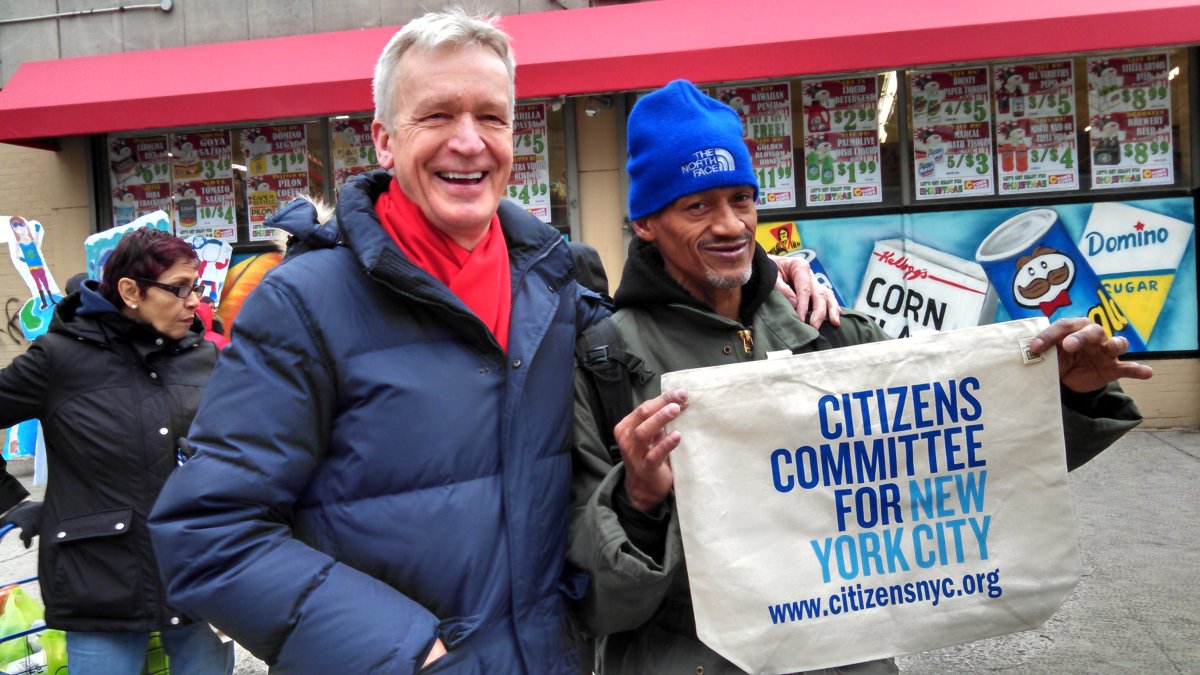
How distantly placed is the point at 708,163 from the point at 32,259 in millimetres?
5271

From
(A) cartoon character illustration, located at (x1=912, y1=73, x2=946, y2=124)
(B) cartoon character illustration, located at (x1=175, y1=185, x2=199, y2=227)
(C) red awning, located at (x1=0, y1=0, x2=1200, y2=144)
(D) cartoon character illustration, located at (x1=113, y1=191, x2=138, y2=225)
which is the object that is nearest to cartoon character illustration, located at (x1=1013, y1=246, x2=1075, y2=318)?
(A) cartoon character illustration, located at (x1=912, y1=73, x2=946, y2=124)

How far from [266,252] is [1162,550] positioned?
27.2ft

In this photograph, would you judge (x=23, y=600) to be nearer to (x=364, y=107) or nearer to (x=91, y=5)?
(x=364, y=107)

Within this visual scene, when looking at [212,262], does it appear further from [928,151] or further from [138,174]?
[928,151]

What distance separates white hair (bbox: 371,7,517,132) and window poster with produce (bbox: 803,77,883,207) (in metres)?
7.53

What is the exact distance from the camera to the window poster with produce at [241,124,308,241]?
980 cm

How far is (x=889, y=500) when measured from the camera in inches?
76.4

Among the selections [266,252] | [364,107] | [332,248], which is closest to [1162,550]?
[332,248]

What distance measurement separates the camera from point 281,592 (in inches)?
60.6

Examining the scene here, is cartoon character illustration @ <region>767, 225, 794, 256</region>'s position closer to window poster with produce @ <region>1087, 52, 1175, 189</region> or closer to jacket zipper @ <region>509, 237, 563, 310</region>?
window poster with produce @ <region>1087, 52, 1175, 189</region>

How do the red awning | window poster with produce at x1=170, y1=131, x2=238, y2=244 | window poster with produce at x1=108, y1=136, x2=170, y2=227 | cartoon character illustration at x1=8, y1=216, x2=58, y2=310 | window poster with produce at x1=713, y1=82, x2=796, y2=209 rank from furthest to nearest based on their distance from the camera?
window poster with produce at x1=108, y1=136, x2=170, y2=227
window poster with produce at x1=170, y1=131, x2=238, y2=244
window poster with produce at x1=713, y1=82, x2=796, y2=209
the red awning
cartoon character illustration at x1=8, y1=216, x2=58, y2=310

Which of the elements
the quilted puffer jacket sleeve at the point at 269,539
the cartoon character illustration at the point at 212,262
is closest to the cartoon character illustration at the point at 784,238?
the cartoon character illustration at the point at 212,262

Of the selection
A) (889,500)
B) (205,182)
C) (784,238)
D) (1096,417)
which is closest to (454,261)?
(889,500)

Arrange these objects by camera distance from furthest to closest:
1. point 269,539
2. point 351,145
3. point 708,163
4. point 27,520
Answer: point 351,145
point 27,520
point 708,163
point 269,539
